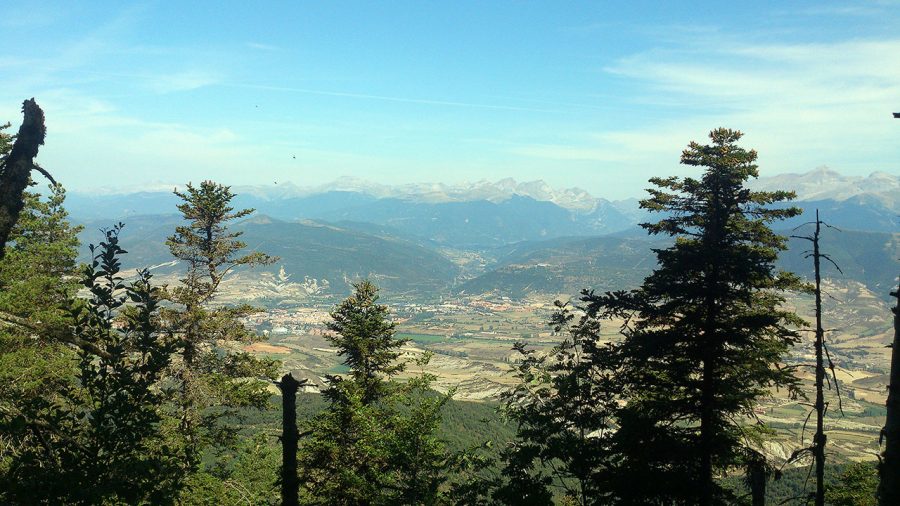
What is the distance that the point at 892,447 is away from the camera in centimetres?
579

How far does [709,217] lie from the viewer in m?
14.9

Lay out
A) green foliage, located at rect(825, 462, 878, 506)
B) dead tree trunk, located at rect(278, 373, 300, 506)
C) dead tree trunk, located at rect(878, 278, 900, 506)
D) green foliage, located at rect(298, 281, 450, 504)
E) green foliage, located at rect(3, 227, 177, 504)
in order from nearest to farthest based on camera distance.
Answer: dead tree trunk, located at rect(878, 278, 900, 506) → green foliage, located at rect(3, 227, 177, 504) → dead tree trunk, located at rect(278, 373, 300, 506) → green foliage, located at rect(298, 281, 450, 504) → green foliage, located at rect(825, 462, 878, 506)

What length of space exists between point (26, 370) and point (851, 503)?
27869 millimetres

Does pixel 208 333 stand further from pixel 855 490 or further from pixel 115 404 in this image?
pixel 855 490

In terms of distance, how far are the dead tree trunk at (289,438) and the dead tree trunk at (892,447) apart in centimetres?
748

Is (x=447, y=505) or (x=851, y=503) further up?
(x=447, y=505)

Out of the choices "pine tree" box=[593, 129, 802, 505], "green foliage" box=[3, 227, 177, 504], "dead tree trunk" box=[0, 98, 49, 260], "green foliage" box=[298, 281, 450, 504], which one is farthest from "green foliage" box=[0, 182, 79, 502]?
"pine tree" box=[593, 129, 802, 505]

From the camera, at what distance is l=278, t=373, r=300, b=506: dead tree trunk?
769 cm

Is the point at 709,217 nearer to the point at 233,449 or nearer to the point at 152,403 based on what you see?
the point at 152,403

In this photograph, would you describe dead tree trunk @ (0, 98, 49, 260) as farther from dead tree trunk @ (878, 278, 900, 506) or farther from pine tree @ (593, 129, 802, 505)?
pine tree @ (593, 129, 802, 505)

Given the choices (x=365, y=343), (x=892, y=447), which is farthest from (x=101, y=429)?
(x=365, y=343)

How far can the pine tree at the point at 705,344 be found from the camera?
529 inches

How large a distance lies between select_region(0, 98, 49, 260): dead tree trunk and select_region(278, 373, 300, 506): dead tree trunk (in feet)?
13.5

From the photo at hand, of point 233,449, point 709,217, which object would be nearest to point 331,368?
point 233,449
